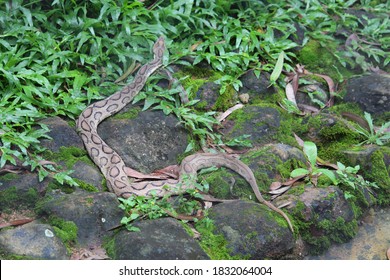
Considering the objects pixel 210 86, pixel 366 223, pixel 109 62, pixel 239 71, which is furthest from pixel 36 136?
pixel 366 223

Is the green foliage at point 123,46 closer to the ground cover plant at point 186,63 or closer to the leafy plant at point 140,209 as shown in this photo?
the ground cover plant at point 186,63

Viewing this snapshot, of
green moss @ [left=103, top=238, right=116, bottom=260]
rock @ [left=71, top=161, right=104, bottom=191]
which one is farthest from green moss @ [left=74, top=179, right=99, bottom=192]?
green moss @ [left=103, top=238, right=116, bottom=260]

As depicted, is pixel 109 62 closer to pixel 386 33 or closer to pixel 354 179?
pixel 354 179

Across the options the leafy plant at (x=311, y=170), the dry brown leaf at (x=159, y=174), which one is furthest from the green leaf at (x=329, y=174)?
the dry brown leaf at (x=159, y=174)

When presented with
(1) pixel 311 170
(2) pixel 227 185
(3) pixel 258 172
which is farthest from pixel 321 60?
(2) pixel 227 185

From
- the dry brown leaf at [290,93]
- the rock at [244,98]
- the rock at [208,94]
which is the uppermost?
the rock at [208,94]

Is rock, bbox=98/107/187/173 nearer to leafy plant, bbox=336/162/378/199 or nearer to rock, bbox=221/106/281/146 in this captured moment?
rock, bbox=221/106/281/146
